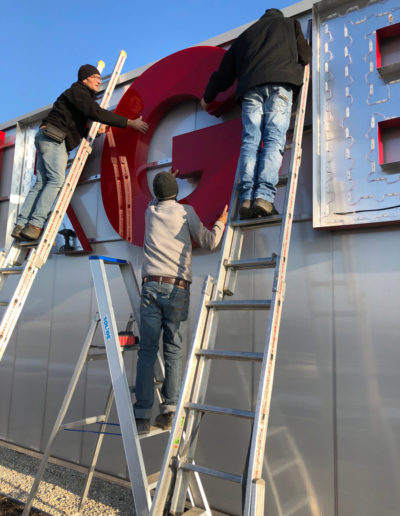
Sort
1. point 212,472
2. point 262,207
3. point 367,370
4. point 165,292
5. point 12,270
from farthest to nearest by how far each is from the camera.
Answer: point 12,270
point 367,370
point 165,292
point 262,207
point 212,472

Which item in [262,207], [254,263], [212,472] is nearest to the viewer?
[212,472]

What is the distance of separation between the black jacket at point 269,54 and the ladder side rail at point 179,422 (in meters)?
1.59

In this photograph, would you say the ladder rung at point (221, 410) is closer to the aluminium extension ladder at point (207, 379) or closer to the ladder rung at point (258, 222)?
the aluminium extension ladder at point (207, 379)

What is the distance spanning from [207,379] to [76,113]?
2890 mm

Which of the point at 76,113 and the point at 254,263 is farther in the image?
the point at 76,113

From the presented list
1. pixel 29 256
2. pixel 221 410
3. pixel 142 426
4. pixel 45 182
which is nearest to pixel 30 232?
pixel 29 256

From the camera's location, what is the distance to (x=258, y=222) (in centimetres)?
282

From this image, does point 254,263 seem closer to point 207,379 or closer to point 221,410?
point 207,379

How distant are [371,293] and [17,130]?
497cm

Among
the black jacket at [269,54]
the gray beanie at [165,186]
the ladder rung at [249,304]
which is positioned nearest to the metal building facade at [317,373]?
the black jacket at [269,54]

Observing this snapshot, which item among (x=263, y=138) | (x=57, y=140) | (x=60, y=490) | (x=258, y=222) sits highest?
(x=57, y=140)

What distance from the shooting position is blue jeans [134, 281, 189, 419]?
2.81 meters

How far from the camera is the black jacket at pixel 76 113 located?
12.7 feet

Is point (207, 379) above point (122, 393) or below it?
above
